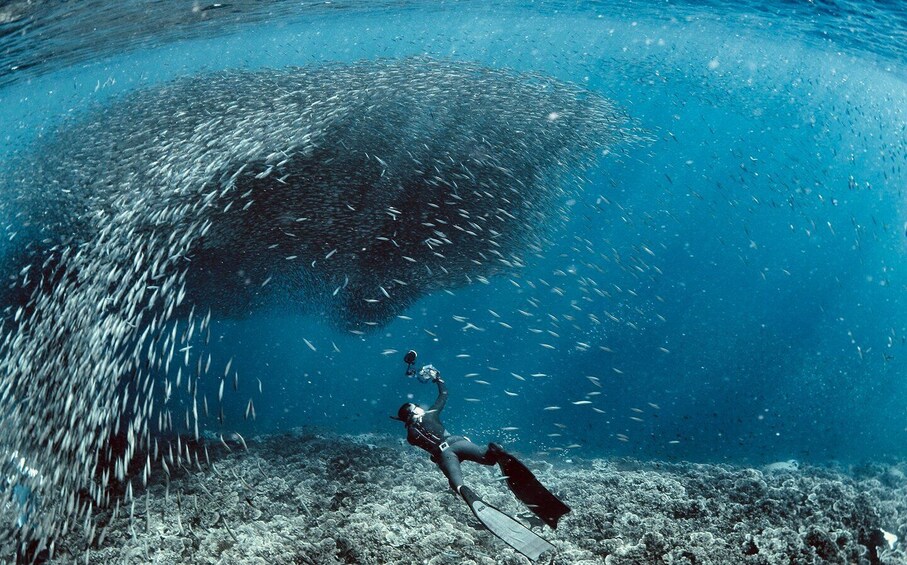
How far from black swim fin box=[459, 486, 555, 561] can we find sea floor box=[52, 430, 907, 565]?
142 centimetres

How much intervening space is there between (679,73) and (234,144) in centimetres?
1928

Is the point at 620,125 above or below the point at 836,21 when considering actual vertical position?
below

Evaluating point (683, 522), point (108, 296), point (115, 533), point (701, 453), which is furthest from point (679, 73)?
point (115, 533)

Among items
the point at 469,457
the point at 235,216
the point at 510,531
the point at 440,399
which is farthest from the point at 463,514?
the point at 235,216

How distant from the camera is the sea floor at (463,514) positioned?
6316 millimetres

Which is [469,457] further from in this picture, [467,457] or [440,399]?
[440,399]

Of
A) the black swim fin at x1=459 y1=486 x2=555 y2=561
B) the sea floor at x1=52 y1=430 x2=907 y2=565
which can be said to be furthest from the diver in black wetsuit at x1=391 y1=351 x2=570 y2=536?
the sea floor at x1=52 y1=430 x2=907 y2=565

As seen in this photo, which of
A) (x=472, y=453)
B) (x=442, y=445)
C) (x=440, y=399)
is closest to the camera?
(x=442, y=445)

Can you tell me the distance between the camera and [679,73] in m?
22.4

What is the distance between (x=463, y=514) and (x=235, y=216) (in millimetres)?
7909

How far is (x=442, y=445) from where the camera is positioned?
5.84 meters

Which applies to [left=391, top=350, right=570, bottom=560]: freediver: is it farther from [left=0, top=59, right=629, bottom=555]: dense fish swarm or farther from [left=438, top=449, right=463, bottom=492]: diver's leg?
[left=0, top=59, right=629, bottom=555]: dense fish swarm

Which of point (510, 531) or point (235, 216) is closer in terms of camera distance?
point (510, 531)

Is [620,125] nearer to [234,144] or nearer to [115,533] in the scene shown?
[234,144]
